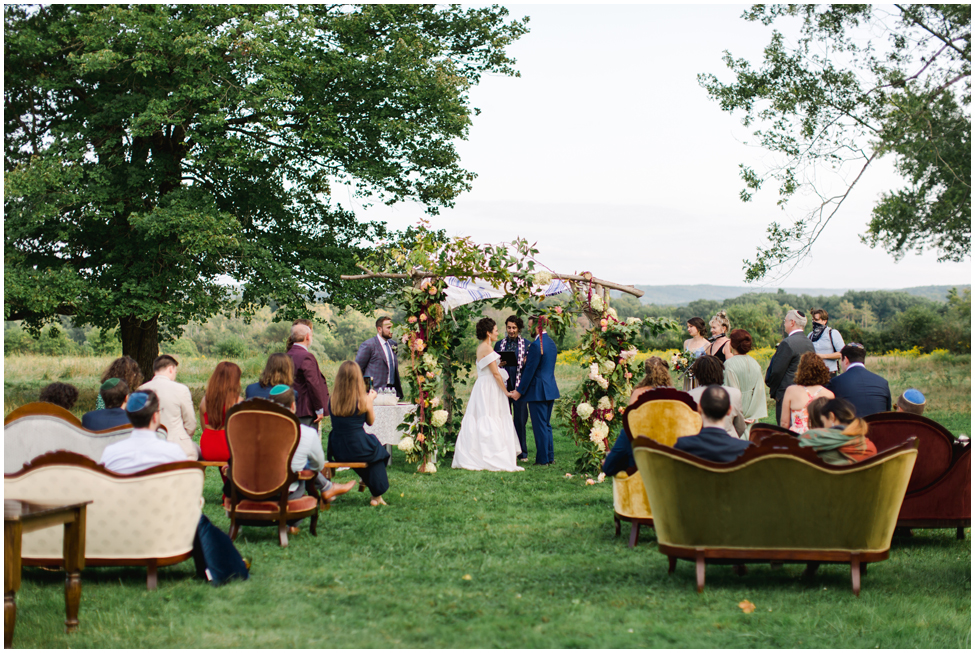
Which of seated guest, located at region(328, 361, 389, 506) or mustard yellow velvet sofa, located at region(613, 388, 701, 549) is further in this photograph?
→ seated guest, located at region(328, 361, 389, 506)

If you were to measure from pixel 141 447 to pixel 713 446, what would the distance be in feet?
12.4

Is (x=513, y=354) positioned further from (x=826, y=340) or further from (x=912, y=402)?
(x=912, y=402)

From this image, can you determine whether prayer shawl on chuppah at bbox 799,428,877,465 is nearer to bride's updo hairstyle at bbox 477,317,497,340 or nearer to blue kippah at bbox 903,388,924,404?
blue kippah at bbox 903,388,924,404

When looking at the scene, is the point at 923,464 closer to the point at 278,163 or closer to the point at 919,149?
the point at 919,149

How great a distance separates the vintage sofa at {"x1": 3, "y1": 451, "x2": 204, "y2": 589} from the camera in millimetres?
4727

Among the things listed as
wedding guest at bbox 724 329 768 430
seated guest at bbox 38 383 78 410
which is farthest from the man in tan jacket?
wedding guest at bbox 724 329 768 430

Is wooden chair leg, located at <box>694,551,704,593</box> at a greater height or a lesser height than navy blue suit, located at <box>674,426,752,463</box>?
lesser

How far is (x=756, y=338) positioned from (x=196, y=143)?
1131 inches

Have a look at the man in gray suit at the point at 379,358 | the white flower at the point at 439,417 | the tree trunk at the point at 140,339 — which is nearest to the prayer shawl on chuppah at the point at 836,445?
the white flower at the point at 439,417

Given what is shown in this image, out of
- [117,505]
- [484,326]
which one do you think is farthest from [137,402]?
[484,326]

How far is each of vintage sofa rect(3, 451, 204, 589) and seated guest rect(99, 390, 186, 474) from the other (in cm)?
23

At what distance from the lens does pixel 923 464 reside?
6.24 meters

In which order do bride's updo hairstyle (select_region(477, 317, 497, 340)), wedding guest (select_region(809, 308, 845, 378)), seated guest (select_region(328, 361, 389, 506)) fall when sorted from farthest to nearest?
bride's updo hairstyle (select_region(477, 317, 497, 340))
wedding guest (select_region(809, 308, 845, 378))
seated guest (select_region(328, 361, 389, 506))

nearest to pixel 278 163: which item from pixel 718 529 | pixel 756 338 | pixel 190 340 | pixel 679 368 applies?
pixel 679 368
